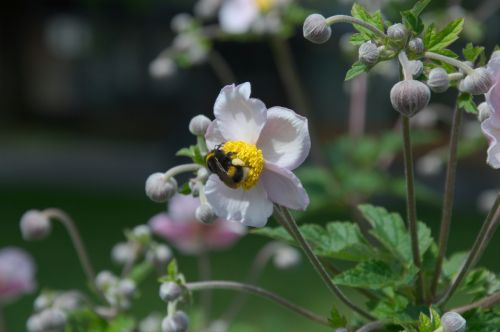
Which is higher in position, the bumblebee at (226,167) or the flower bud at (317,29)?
the flower bud at (317,29)

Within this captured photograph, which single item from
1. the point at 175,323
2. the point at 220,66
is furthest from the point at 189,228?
the point at 175,323

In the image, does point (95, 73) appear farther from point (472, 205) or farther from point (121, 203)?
point (472, 205)

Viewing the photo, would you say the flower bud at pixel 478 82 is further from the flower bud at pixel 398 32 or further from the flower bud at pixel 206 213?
the flower bud at pixel 206 213


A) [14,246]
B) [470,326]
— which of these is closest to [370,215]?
[470,326]

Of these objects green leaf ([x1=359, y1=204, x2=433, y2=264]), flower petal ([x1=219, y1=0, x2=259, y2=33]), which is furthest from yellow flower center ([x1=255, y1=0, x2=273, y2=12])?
green leaf ([x1=359, y1=204, x2=433, y2=264])

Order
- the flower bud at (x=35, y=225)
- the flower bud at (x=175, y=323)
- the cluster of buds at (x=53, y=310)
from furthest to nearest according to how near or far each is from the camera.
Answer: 1. the flower bud at (x=35, y=225)
2. the cluster of buds at (x=53, y=310)
3. the flower bud at (x=175, y=323)

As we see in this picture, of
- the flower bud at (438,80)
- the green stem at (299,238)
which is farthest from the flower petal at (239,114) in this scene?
the flower bud at (438,80)
